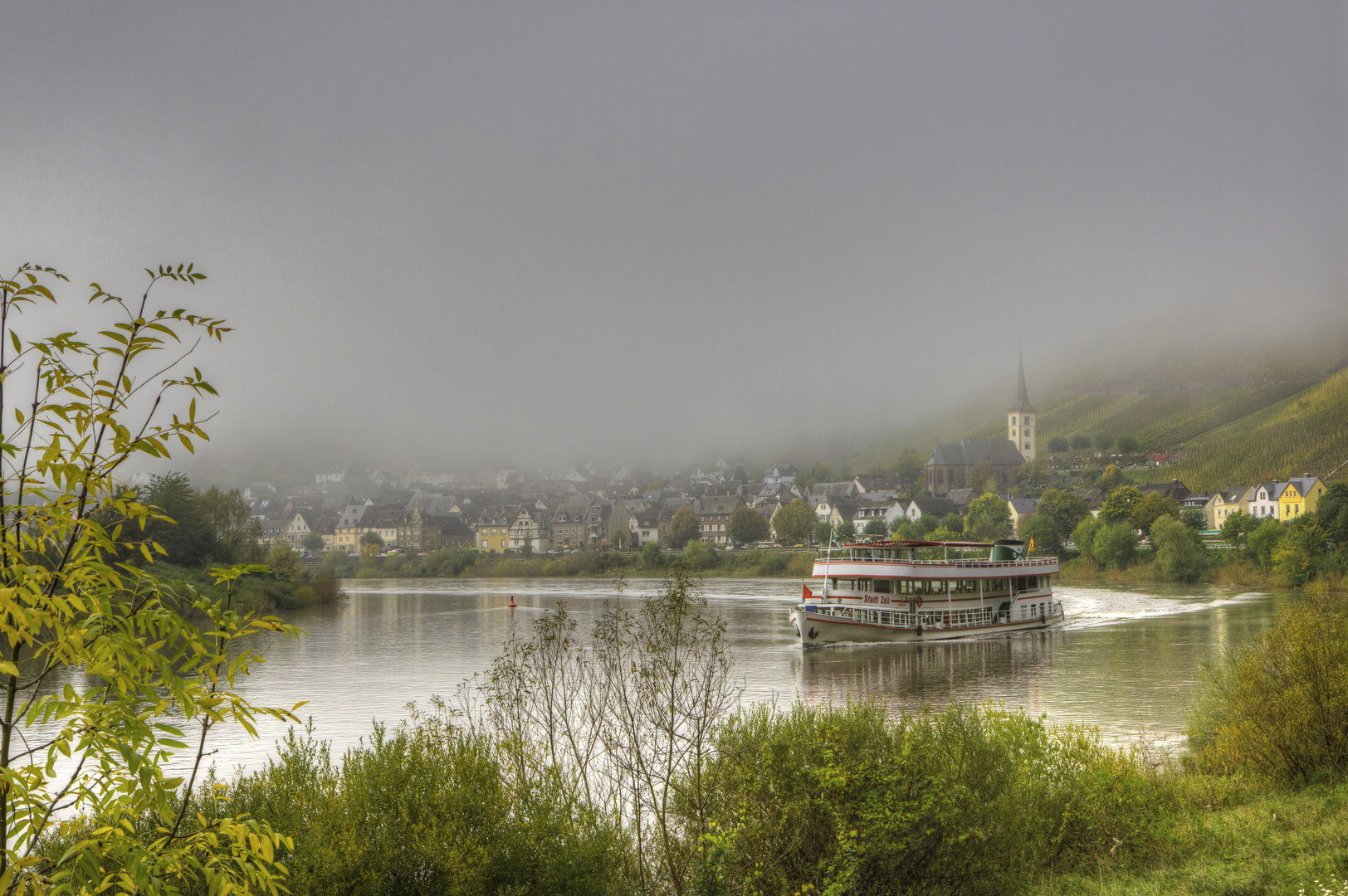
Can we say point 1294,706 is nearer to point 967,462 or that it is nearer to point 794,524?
point 794,524

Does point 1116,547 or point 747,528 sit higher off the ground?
point 747,528

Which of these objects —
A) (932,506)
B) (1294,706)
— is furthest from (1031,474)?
(1294,706)

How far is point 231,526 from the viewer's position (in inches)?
2274

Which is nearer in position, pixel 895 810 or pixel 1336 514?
pixel 895 810

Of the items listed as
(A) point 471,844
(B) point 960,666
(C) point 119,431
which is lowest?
(B) point 960,666

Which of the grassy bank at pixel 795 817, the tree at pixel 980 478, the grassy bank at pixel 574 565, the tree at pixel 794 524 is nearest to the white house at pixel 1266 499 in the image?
the grassy bank at pixel 574 565

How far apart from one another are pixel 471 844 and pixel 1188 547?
69896 millimetres

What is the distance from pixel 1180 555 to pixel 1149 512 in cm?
1503

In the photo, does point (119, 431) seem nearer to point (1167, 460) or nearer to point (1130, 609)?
point (1130, 609)

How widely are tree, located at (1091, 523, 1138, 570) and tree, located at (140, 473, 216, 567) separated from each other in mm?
58751

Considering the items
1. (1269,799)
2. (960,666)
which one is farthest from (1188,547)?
(1269,799)

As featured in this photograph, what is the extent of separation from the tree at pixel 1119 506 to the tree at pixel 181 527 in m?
65.8

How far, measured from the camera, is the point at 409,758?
328 inches

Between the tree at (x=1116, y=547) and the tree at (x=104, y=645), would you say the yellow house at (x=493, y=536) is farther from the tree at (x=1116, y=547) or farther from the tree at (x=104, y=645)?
the tree at (x=104, y=645)
